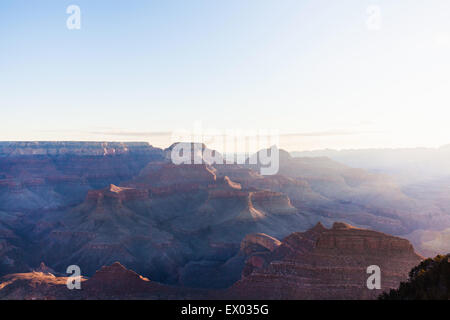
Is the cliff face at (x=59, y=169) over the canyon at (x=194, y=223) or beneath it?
over

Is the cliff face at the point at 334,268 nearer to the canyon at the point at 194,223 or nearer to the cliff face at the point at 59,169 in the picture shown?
the canyon at the point at 194,223

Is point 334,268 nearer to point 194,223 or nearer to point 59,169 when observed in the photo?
point 194,223

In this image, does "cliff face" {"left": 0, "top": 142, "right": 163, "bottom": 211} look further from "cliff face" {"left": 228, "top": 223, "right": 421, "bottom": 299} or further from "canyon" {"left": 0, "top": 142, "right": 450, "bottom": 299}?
"cliff face" {"left": 228, "top": 223, "right": 421, "bottom": 299}

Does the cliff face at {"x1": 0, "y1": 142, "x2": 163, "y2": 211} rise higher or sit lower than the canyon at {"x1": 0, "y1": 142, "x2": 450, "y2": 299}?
higher

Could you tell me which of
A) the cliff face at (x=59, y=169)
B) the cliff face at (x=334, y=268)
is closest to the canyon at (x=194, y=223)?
the cliff face at (x=334, y=268)

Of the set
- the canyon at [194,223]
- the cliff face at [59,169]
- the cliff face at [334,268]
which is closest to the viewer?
the cliff face at [334,268]

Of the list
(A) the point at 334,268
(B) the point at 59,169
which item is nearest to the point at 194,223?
(A) the point at 334,268

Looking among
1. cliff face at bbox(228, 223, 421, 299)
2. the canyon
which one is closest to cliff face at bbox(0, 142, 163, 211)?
the canyon

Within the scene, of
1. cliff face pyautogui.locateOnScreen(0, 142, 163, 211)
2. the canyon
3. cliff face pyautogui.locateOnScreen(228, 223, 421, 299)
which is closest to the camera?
cliff face pyautogui.locateOnScreen(228, 223, 421, 299)

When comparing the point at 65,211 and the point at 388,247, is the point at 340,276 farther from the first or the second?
the point at 65,211
